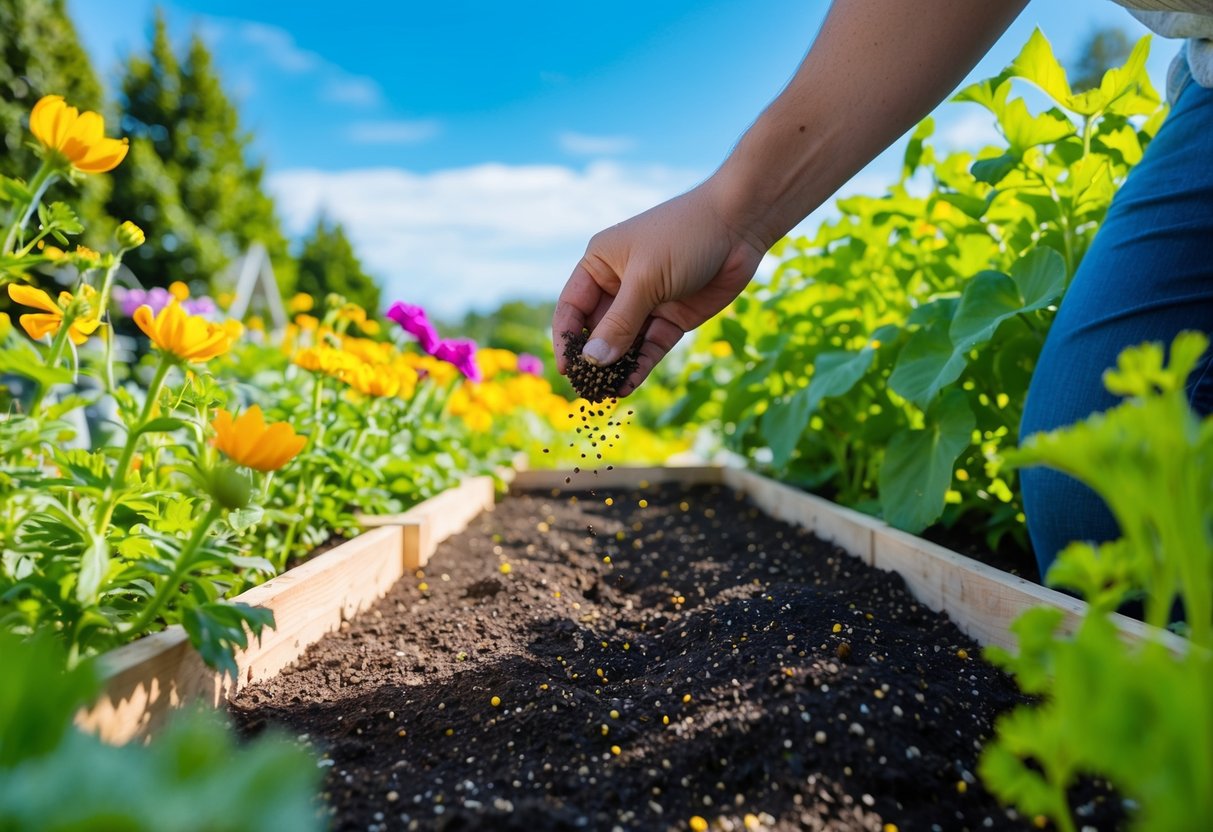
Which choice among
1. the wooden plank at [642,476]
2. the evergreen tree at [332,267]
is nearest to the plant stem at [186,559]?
the wooden plank at [642,476]

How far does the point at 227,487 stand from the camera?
1061mm

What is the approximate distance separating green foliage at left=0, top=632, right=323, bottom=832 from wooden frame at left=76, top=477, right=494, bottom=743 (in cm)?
39

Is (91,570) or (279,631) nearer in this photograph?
(91,570)

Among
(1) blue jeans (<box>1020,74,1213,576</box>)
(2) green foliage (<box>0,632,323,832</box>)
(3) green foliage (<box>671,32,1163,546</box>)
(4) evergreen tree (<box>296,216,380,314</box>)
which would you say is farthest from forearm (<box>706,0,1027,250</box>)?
(4) evergreen tree (<box>296,216,380,314</box>)

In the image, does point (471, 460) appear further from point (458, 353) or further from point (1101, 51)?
point (1101, 51)

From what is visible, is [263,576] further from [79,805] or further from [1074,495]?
[1074,495]

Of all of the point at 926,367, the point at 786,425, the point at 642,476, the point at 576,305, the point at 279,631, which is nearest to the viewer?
the point at 279,631

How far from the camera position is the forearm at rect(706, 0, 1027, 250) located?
4.54ft

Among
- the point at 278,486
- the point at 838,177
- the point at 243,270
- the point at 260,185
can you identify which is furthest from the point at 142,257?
the point at 838,177

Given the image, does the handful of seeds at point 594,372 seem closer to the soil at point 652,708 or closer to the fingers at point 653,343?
the fingers at point 653,343

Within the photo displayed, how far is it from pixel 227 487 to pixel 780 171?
1.14 metres

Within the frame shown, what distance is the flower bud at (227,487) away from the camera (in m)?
1.06

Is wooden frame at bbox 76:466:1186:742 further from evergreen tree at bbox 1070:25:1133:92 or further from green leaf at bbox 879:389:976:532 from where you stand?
evergreen tree at bbox 1070:25:1133:92

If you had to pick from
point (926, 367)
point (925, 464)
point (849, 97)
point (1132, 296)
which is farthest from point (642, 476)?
point (849, 97)
